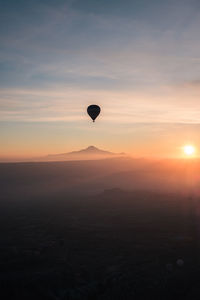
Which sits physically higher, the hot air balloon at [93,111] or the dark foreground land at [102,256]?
the hot air balloon at [93,111]

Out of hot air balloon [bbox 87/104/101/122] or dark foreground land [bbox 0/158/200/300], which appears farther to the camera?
hot air balloon [bbox 87/104/101/122]

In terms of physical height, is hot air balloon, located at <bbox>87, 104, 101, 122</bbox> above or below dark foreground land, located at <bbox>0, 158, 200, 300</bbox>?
above

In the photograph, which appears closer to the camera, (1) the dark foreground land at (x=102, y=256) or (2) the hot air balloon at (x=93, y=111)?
(1) the dark foreground land at (x=102, y=256)

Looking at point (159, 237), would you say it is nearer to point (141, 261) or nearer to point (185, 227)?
point (185, 227)

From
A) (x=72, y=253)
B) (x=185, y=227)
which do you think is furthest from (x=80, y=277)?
(x=185, y=227)
